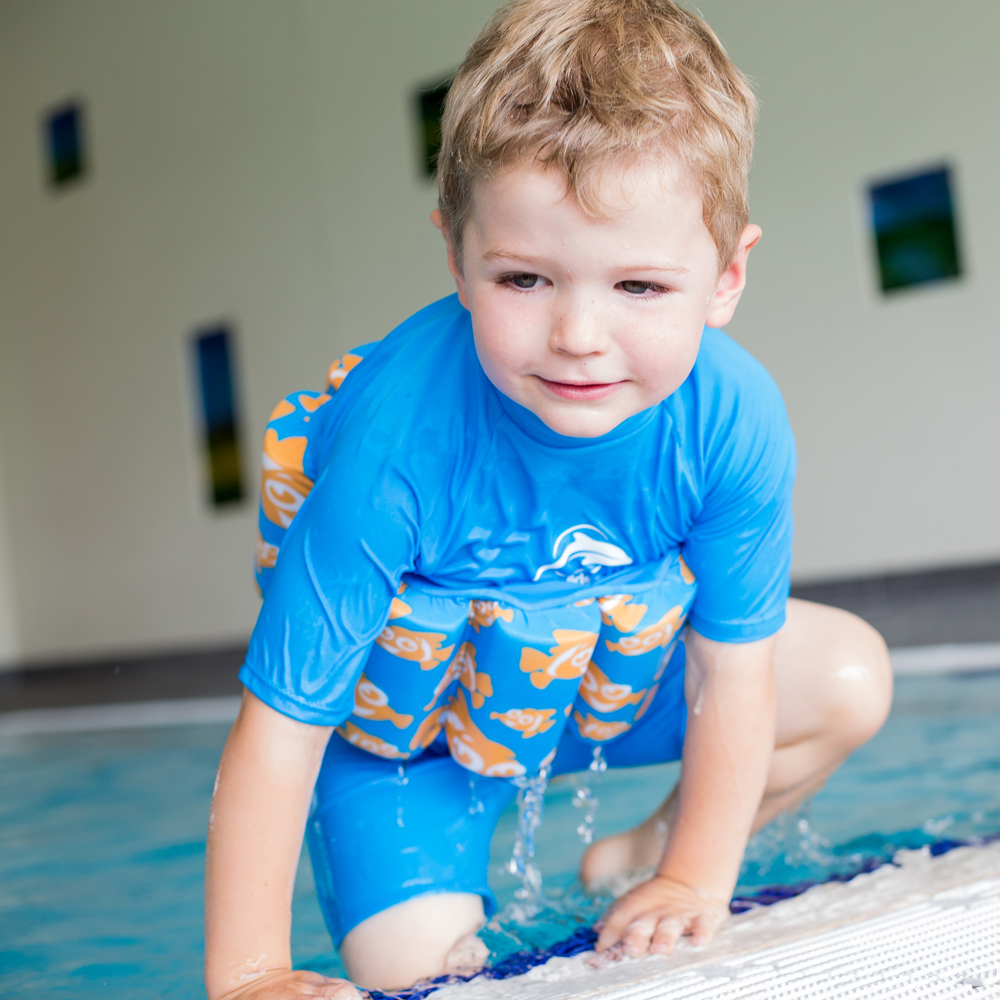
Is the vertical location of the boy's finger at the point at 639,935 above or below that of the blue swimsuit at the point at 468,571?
below

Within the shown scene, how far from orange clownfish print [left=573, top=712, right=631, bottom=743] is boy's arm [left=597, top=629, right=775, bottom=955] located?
0.14 metres

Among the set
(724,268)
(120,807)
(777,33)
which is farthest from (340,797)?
(777,33)

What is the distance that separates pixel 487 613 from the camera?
4.42ft

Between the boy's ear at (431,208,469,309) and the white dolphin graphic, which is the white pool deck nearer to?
the white dolphin graphic

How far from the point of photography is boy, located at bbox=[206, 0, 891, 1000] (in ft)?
3.45

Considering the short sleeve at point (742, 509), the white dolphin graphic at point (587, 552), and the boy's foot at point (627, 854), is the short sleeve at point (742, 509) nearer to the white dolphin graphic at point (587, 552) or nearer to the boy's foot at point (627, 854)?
the white dolphin graphic at point (587, 552)

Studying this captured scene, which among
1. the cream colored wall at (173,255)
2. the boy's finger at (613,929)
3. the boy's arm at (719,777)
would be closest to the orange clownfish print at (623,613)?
the boy's arm at (719,777)

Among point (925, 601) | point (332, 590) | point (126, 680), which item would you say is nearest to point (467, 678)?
point (332, 590)

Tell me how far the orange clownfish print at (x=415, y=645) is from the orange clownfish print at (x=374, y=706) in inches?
3.0

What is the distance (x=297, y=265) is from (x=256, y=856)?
24.6 ft

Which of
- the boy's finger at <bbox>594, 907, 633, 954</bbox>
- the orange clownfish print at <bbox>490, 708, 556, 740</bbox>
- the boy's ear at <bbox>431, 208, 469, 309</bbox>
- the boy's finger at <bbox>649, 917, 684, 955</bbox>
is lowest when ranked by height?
the boy's finger at <bbox>594, 907, 633, 954</bbox>

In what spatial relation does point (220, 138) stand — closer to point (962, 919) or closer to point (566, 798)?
point (566, 798)

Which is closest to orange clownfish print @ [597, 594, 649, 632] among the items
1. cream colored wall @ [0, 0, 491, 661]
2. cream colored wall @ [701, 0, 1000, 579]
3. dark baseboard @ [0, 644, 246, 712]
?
dark baseboard @ [0, 644, 246, 712]

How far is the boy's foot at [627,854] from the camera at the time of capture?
5.56ft
